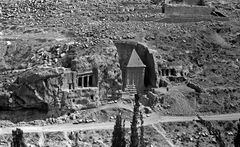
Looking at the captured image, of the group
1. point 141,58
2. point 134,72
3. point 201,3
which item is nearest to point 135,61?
point 134,72

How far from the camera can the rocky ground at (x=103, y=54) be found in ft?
187

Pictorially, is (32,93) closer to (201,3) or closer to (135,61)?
(135,61)

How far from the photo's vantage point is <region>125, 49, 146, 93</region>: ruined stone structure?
62219 millimetres

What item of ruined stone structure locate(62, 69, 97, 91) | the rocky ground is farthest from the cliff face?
ruined stone structure locate(62, 69, 97, 91)

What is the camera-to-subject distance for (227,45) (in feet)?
236

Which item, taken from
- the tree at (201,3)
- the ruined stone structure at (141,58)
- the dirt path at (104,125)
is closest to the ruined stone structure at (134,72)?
the ruined stone structure at (141,58)

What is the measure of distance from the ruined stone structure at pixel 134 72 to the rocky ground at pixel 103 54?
146 cm

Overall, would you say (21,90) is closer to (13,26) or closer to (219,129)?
(13,26)

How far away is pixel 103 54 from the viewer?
201ft

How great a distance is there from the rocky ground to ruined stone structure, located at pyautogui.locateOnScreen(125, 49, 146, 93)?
146 centimetres

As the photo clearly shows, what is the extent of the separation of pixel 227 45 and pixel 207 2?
1479 centimetres

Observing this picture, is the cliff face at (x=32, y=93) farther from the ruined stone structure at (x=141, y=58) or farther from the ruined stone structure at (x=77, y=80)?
the ruined stone structure at (x=141, y=58)

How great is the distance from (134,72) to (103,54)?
4.20m

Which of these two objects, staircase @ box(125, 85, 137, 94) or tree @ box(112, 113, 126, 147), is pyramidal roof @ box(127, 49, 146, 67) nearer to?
staircase @ box(125, 85, 137, 94)
